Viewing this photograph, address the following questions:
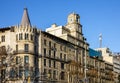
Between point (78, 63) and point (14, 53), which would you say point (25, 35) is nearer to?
point (14, 53)

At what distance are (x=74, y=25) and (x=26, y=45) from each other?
30.4m

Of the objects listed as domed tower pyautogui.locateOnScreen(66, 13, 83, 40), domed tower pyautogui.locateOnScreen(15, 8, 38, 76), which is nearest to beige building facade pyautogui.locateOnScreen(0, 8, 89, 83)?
domed tower pyautogui.locateOnScreen(15, 8, 38, 76)

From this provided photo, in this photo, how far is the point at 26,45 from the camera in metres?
88.2

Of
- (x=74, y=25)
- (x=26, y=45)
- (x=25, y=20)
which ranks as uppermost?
(x=74, y=25)

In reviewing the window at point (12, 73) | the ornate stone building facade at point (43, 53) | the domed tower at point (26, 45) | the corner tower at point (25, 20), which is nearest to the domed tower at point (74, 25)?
the ornate stone building facade at point (43, 53)

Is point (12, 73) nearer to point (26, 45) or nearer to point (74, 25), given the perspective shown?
point (26, 45)

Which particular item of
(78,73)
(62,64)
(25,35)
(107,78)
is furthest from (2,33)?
(107,78)

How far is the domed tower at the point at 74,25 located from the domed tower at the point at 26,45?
87.0ft

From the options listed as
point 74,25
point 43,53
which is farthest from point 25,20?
point 74,25

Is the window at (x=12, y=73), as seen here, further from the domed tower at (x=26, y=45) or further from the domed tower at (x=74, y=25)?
the domed tower at (x=74, y=25)

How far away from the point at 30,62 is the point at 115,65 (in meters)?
82.2

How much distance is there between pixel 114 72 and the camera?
158 m

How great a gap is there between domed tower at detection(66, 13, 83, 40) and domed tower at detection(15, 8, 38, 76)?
26522 mm

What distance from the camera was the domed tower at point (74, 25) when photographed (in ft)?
373
